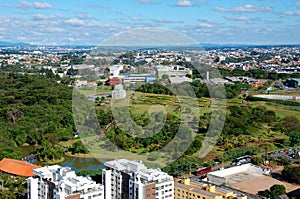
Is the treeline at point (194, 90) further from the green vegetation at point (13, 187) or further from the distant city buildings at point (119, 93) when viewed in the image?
the green vegetation at point (13, 187)

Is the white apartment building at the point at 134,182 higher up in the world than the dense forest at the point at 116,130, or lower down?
higher up

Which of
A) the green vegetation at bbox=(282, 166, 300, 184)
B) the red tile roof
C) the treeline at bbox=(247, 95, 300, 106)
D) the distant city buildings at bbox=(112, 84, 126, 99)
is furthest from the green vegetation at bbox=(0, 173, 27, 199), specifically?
the treeline at bbox=(247, 95, 300, 106)

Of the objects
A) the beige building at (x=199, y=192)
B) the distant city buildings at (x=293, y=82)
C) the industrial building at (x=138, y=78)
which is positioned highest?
the industrial building at (x=138, y=78)

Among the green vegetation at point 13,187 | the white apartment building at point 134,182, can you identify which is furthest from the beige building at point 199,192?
the green vegetation at point 13,187

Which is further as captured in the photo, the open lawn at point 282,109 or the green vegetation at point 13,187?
the open lawn at point 282,109

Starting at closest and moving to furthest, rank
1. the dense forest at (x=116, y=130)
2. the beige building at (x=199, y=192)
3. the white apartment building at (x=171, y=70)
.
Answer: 1. the beige building at (x=199, y=192)
2. the dense forest at (x=116, y=130)
3. the white apartment building at (x=171, y=70)
